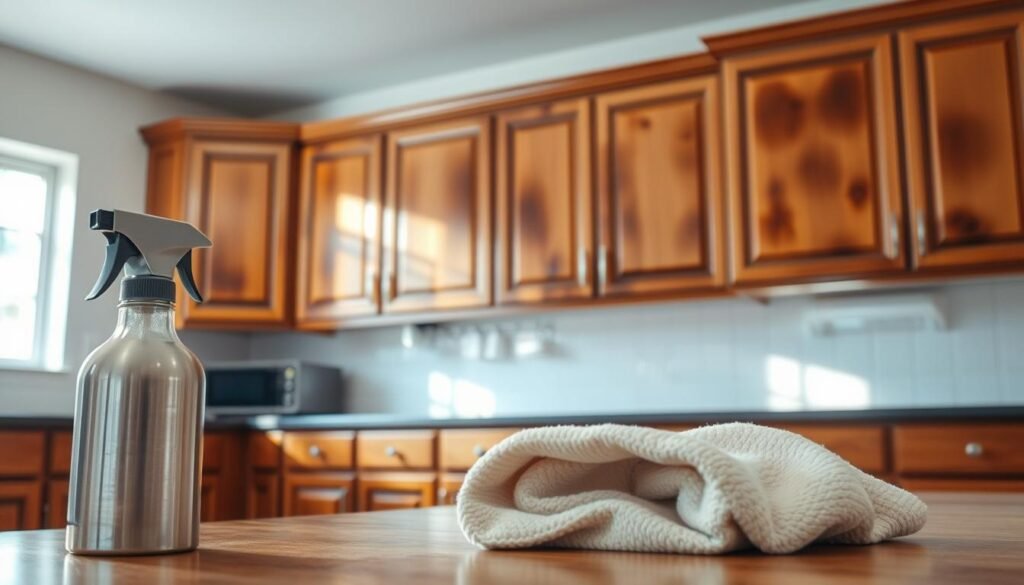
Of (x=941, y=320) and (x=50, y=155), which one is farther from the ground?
(x=50, y=155)

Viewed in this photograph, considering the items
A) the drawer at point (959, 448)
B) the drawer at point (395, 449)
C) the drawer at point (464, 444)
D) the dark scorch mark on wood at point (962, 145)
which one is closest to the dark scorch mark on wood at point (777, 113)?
the dark scorch mark on wood at point (962, 145)

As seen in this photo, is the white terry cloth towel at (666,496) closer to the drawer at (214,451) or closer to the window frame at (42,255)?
the drawer at (214,451)

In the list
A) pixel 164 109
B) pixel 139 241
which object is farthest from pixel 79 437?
pixel 164 109

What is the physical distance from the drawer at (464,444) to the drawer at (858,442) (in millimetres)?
1010

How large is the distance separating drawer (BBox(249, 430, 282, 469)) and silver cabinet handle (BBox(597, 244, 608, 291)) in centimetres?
134

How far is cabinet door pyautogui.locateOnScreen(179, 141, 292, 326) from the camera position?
165 inches

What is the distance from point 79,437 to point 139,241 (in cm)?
14

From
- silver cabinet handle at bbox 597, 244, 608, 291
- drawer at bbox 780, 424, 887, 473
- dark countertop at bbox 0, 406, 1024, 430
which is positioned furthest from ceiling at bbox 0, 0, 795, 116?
drawer at bbox 780, 424, 887, 473

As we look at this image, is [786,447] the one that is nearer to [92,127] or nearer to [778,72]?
[778,72]

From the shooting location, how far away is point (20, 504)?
124 inches

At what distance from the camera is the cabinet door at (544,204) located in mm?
3596

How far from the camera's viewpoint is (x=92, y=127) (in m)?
4.30

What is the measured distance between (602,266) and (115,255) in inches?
115

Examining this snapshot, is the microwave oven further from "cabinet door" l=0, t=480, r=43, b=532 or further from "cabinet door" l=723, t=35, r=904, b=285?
"cabinet door" l=723, t=35, r=904, b=285
